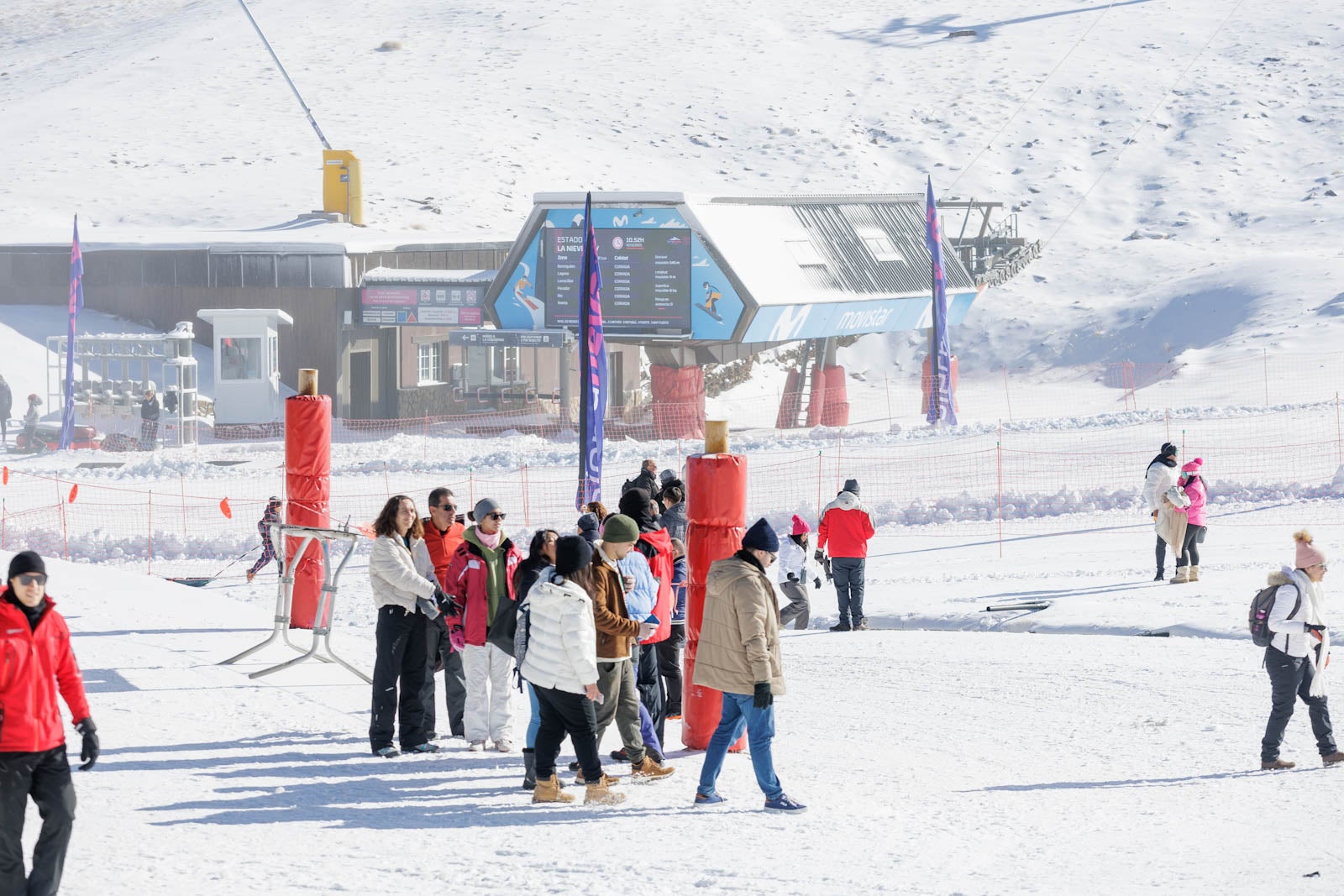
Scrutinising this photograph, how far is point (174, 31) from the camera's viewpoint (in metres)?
85.0

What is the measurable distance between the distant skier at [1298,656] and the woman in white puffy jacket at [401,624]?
512 centimetres

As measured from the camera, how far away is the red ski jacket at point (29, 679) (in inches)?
268

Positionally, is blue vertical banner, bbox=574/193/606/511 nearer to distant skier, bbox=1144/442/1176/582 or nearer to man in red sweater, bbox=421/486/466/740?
distant skier, bbox=1144/442/1176/582

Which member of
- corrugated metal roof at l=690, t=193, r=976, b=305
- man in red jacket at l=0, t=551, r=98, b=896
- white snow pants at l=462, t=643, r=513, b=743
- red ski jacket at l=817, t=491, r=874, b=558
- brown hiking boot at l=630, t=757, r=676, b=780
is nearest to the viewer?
man in red jacket at l=0, t=551, r=98, b=896

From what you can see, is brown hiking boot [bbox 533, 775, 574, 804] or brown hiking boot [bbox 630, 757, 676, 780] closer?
brown hiking boot [bbox 533, 775, 574, 804]

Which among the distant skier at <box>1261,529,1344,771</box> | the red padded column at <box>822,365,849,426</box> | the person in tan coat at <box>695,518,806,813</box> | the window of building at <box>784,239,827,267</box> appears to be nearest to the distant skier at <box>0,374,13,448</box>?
the window of building at <box>784,239,827,267</box>

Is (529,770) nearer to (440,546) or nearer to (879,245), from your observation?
(440,546)

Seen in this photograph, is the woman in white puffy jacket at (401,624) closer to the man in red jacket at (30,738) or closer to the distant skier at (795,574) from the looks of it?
the man in red jacket at (30,738)

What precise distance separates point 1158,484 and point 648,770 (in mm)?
9006

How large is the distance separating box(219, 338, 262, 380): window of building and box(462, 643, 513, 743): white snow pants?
86.1 feet

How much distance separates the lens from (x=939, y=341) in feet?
115

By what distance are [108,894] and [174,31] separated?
3327 inches

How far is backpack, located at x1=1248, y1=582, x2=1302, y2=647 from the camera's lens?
9852mm

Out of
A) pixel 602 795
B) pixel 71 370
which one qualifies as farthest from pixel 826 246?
pixel 602 795
